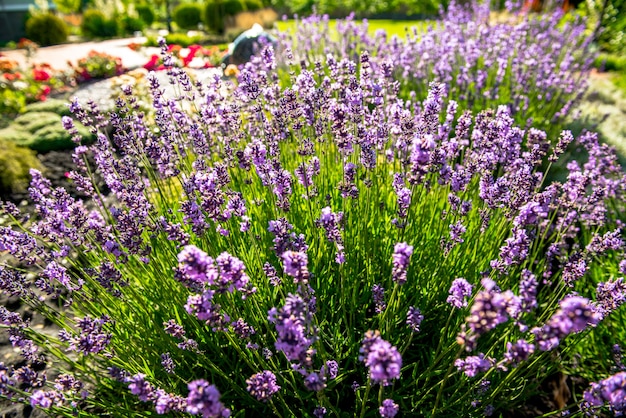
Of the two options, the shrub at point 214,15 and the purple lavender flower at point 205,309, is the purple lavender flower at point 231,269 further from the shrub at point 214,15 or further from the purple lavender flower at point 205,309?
the shrub at point 214,15

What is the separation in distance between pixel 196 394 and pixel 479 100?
603 centimetres

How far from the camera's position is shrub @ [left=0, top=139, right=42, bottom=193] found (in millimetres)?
5867

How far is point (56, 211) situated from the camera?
8.68 feet

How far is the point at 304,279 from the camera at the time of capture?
1718 mm

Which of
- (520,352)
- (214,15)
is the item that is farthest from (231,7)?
(520,352)

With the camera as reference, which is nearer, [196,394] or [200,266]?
[196,394]

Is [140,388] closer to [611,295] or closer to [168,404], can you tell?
[168,404]

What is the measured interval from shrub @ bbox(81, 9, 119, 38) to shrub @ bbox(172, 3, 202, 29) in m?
3.77

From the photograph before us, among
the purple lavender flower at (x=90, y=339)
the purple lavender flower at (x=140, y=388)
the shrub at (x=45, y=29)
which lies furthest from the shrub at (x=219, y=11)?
the purple lavender flower at (x=140, y=388)

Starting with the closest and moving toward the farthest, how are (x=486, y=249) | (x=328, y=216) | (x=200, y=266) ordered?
1. (x=200, y=266)
2. (x=328, y=216)
3. (x=486, y=249)

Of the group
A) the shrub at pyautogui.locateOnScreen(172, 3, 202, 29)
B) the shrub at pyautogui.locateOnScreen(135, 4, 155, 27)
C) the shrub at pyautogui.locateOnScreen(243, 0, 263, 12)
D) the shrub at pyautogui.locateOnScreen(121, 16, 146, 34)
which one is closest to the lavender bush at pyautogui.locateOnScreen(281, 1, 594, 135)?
the shrub at pyautogui.locateOnScreen(243, 0, 263, 12)

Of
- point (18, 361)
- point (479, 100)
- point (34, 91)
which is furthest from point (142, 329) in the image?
point (34, 91)

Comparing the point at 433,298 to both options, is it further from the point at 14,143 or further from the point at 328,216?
the point at 14,143

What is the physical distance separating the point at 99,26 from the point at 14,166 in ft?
75.3
